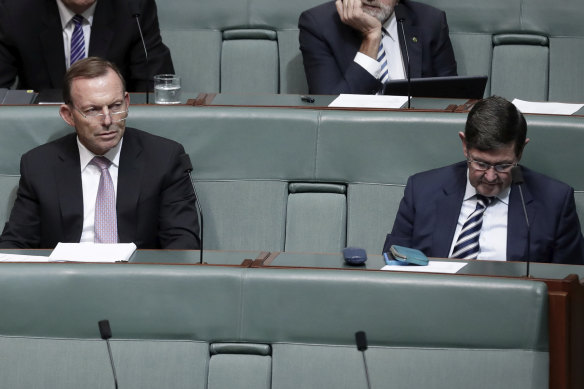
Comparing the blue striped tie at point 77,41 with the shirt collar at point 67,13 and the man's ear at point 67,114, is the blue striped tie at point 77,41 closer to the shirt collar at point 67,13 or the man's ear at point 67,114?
the shirt collar at point 67,13

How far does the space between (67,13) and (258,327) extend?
3.83 ft

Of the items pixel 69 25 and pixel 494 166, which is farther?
pixel 69 25

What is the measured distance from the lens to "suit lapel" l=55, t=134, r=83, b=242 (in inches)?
62.6

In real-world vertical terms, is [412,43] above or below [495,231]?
above

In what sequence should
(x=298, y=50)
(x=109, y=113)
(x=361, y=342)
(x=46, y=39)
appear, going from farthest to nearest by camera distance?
(x=298, y=50) < (x=46, y=39) < (x=109, y=113) < (x=361, y=342)

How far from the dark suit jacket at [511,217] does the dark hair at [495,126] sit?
0.08 meters

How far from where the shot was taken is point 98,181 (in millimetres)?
1614

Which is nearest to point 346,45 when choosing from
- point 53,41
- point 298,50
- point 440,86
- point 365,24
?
point 365,24

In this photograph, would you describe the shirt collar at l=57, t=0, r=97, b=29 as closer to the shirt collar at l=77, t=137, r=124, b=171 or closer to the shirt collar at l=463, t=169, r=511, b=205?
the shirt collar at l=77, t=137, r=124, b=171

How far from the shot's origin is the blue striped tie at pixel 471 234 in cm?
146

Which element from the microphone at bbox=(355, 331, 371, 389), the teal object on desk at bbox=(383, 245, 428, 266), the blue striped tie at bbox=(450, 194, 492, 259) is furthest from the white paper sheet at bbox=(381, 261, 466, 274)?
the blue striped tie at bbox=(450, 194, 492, 259)

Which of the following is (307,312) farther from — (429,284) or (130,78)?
(130,78)

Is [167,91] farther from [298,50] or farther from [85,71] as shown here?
[298,50]

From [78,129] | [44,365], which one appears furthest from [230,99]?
[44,365]
